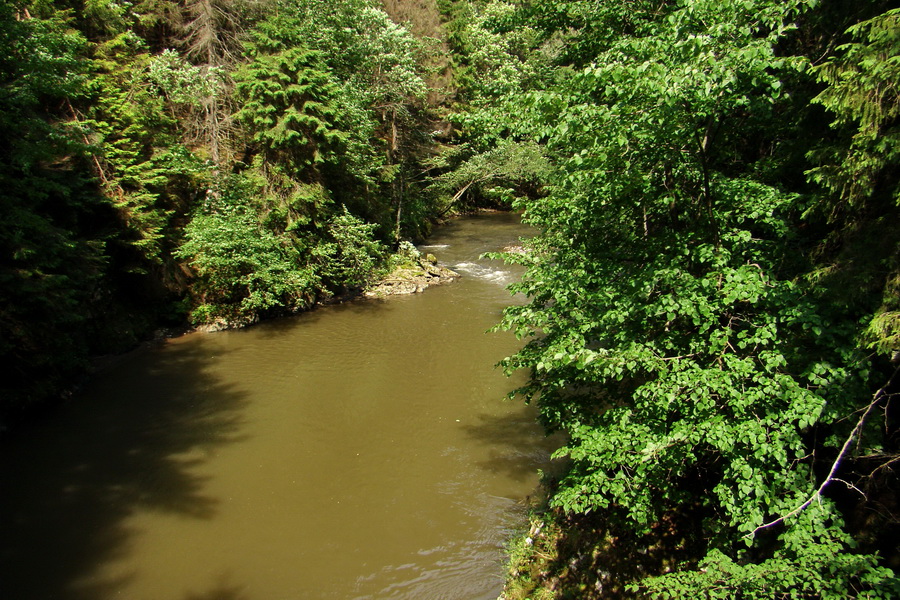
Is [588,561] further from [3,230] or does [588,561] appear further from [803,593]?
[3,230]

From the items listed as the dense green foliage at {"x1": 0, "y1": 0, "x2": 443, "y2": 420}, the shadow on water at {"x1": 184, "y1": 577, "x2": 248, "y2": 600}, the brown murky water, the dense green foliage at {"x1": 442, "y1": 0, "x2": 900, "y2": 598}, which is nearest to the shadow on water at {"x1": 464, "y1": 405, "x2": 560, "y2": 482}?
the brown murky water

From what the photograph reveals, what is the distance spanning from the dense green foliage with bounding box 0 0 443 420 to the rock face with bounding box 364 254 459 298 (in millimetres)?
755

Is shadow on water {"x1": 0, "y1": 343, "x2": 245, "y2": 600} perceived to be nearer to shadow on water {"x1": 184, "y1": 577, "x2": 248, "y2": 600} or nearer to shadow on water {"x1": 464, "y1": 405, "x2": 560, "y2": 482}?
shadow on water {"x1": 184, "y1": 577, "x2": 248, "y2": 600}

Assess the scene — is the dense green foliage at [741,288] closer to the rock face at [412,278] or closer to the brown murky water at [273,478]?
the brown murky water at [273,478]

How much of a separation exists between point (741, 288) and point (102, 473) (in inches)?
361

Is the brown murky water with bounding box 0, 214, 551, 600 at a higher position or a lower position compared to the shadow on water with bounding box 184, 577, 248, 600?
higher

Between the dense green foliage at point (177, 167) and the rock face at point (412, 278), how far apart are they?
755 mm

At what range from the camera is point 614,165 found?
14.5 ft

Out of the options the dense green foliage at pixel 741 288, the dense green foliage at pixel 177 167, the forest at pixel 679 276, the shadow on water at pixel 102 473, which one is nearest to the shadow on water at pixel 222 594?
the shadow on water at pixel 102 473

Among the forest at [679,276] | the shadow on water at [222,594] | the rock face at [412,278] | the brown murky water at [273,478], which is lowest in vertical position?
the shadow on water at [222,594]

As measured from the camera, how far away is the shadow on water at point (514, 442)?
748 centimetres

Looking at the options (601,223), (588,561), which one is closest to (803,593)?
(588,561)

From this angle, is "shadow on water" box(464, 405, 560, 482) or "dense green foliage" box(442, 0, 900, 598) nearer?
"dense green foliage" box(442, 0, 900, 598)

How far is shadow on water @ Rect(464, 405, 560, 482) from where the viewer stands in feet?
24.6
